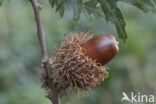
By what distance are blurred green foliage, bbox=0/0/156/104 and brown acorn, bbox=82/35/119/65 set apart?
204 cm

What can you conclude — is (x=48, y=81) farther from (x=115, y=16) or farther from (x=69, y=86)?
(x=115, y=16)

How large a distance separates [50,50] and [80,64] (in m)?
2.71

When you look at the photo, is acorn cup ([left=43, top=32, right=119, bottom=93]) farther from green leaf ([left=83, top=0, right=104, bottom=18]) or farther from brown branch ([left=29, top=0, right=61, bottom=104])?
green leaf ([left=83, top=0, right=104, bottom=18])

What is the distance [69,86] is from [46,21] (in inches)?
121

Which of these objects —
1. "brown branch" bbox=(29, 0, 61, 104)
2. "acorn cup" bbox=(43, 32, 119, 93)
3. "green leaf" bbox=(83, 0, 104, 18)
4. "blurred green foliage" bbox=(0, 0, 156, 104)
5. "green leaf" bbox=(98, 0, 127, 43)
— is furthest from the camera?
"blurred green foliage" bbox=(0, 0, 156, 104)

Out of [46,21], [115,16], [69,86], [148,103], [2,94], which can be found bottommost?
[148,103]

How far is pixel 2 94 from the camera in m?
4.84

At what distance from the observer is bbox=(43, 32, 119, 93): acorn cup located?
275 centimetres

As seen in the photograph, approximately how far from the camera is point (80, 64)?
9.11ft

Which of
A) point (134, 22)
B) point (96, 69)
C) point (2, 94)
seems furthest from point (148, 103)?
point (96, 69)

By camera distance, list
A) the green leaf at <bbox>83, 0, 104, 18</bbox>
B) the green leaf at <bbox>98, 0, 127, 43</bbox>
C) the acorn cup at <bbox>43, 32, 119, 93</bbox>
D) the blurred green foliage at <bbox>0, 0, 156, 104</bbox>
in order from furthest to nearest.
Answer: the blurred green foliage at <bbox>0, 0, 156, 104</bbox> → the green leaf at <bbox>83, 0, 104, 18</bbox> → the acorn cup at <bbox>43, 32, 119, 93</bbox> → the green leaf at <bbox>98, 0, 127, 43</bbox>

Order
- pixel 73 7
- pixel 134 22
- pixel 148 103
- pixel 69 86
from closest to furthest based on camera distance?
pixel 73 7 → pixel 69 86 → pixel 148 103 → pixel 134 22

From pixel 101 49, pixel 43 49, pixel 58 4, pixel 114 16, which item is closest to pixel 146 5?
pixel 114 16

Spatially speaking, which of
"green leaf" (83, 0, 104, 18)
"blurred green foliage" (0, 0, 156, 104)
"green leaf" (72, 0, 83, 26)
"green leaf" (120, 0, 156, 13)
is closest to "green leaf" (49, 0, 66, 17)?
"green leaf" (72, 0, 83, 26)
